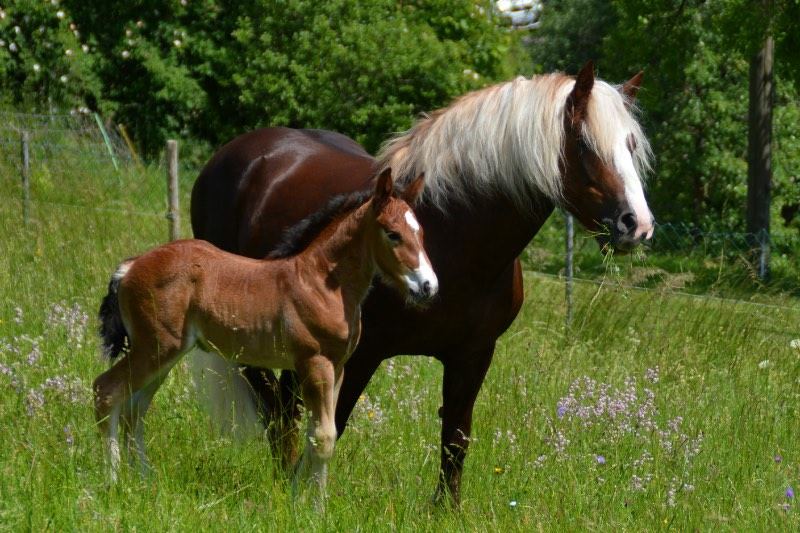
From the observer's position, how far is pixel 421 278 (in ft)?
13.2

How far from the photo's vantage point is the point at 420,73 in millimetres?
16422

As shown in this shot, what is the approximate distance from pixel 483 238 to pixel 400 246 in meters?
0.60

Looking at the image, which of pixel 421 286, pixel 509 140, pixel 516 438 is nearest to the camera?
pixel 421 286

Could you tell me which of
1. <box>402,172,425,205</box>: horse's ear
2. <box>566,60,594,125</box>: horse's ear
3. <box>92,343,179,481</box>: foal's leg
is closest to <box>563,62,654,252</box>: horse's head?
<box>566,60,594,125</box>: horse's ear

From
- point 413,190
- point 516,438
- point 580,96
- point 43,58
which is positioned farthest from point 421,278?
point 43,58

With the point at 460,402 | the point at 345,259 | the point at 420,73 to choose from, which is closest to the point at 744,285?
the point at 460,402

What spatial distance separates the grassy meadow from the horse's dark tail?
13.8 inches

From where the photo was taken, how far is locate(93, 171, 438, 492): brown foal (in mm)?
4152

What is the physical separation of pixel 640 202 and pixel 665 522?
1.10m

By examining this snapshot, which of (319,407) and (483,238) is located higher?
(483,238)

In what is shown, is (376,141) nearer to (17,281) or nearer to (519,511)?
(17,281)

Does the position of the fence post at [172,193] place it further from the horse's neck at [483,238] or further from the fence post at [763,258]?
the horse's neck at [483,238]

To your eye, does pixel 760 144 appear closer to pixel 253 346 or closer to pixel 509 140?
pixel 509 140

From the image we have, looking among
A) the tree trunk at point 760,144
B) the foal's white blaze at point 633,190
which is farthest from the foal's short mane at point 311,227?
the tree trunk at point 760,144
